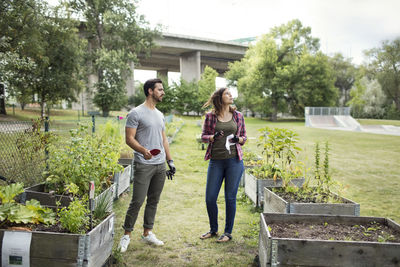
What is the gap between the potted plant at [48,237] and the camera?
252cm

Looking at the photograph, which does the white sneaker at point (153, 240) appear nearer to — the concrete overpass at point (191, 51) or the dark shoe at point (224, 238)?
the dark shoe at point (224, 238)

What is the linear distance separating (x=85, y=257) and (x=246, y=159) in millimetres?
4788

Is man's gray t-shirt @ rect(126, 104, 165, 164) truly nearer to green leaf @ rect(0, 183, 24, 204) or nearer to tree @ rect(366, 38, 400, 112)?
green leaf @ rect(0, 183, 24, 204)

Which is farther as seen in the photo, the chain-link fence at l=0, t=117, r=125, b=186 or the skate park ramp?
the skate park ramp

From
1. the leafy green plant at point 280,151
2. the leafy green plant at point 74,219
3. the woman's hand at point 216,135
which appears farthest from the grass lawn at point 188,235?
the woman's hand at point 216,135

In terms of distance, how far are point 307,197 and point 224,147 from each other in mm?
1398

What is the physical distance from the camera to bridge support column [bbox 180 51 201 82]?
1977 inches

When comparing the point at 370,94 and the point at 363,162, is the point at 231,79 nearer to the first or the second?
the point at 370,94

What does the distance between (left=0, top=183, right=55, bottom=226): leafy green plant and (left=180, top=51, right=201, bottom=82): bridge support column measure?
47613 mm

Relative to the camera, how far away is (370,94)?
162ft

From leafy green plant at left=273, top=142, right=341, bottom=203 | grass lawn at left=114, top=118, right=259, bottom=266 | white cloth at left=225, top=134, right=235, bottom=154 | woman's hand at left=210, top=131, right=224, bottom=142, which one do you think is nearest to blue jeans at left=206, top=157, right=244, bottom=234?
Answer: white cloth at left=225, top=134, right=235, bottom=154

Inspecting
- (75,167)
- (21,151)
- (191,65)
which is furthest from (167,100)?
(75,167)

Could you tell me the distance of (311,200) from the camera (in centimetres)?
404

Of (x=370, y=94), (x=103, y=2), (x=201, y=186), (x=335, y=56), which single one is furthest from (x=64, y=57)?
(x=335, y=56)
